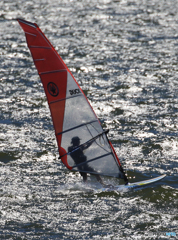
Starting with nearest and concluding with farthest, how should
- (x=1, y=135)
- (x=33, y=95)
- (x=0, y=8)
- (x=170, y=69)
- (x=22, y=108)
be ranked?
(x=1, y=135) → (x=22, y=108) → (x=33, y=95) → (x=170, y=69) → (x=0, y=8)

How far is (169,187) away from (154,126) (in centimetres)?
512

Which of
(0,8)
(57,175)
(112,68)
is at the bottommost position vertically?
(57,175)

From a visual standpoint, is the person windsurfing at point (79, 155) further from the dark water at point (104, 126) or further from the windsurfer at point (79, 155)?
the dark water at point (104, 126)

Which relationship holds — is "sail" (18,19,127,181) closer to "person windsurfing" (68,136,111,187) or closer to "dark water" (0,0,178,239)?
"person windsurfing" (68,136,111,187)

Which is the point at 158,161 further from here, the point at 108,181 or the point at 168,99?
the point at 168,99

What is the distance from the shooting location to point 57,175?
1369 centimetres

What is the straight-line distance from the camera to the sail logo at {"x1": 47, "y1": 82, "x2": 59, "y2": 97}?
38.9 ft

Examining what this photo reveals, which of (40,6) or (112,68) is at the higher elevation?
(40,6)

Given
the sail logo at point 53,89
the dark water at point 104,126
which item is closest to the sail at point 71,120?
the sail logo at point 53,89

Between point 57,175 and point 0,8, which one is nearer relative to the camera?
point 57,175

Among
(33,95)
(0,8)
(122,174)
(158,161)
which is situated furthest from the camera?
(0,8)

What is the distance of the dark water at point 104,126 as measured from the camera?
11.2 m

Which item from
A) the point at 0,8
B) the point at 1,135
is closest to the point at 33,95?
the point at 1,135

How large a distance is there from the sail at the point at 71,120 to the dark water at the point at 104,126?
3.23ft
